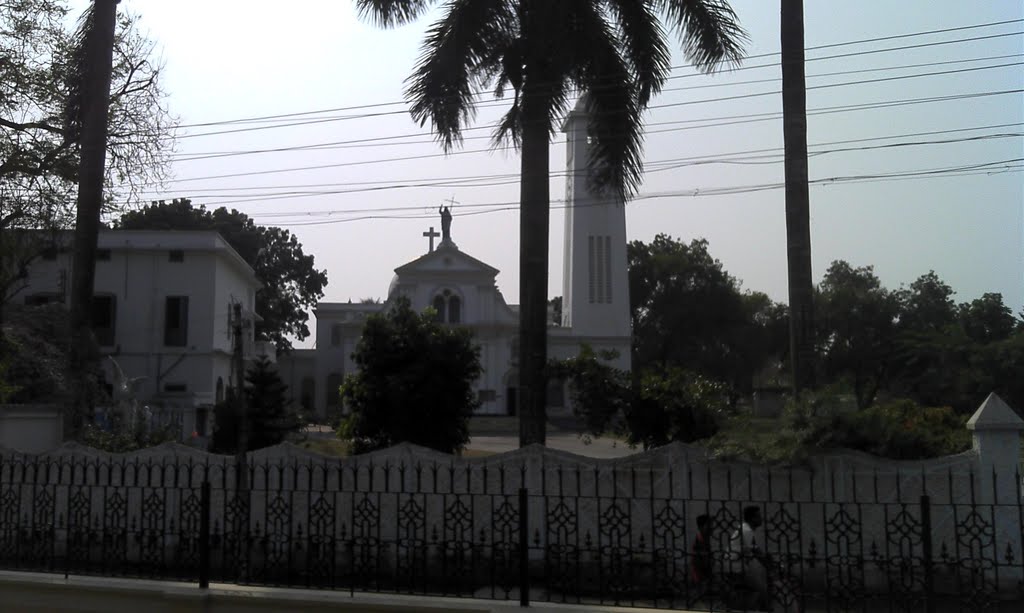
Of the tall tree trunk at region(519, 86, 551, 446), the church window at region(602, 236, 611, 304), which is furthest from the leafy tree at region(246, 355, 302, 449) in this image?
the church window at region(602, 236, 611, 304)

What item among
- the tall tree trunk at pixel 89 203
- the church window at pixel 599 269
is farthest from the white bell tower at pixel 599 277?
the tall tree trunk at pixel 89 203

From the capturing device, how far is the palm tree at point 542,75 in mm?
12391

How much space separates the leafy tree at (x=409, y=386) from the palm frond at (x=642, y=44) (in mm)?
5311

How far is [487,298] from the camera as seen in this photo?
165ft

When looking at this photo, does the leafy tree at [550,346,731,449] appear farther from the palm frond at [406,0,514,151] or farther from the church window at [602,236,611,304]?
the church window at [602,236,611,304]

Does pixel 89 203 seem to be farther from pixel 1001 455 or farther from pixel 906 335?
pixel 906 335

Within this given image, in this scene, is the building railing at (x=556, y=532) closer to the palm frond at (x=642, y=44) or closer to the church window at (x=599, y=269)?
the palm frond at (x=642, y=44)

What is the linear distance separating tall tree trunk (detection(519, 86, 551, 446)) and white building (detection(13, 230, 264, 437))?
22.6 metres

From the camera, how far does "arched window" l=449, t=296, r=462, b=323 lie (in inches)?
1966

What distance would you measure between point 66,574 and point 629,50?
9606 mm

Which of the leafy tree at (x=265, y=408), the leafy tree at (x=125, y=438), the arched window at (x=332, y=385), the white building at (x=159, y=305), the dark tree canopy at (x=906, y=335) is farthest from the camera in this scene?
the arched window at (x=332, y=385)

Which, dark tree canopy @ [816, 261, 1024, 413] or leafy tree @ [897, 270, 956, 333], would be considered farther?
leafy tree @ [897, 270, 956, 333]

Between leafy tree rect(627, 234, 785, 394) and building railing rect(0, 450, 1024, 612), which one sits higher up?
leafy tree rect(627, 234, 785, 394)

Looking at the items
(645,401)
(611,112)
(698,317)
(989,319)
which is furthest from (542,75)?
(698,317)
